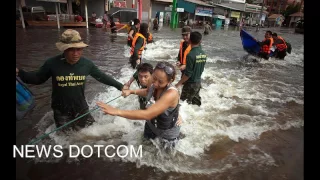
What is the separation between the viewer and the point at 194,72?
14.4ft

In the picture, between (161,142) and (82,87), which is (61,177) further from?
(161,142)

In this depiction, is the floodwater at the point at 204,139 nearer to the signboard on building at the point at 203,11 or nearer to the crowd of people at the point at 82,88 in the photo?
the crowd of people at the point at 82,88

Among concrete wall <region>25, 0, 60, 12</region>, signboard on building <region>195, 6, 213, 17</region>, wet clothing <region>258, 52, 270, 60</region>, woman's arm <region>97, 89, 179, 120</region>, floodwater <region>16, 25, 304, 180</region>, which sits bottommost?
floodwater <region>16, 25, 304, 180</region>

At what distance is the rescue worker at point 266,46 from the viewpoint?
10523mm

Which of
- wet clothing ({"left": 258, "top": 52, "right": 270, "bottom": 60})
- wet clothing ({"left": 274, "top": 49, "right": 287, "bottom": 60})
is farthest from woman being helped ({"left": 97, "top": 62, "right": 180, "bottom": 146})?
wet clothing ({"left": 274, "top": 49, "right": 287, "bottom": 60})

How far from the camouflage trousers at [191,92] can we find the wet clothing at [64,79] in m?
2.05

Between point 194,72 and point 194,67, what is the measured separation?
0.13m

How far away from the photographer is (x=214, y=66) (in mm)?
10844

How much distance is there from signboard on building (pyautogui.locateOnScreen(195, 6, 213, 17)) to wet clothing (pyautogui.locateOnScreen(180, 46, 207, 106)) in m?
32.9

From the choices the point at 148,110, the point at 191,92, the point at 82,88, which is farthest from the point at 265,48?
the point at 148,110

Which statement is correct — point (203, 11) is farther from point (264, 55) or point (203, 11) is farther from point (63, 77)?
point (63, 77)

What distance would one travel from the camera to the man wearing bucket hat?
8.96 feet

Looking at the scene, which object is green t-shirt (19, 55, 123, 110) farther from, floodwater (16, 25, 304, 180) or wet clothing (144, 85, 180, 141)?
wet clothing (144, 85, 180, 141)

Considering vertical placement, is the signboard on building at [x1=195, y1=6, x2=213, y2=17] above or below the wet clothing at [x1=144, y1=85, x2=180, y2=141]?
above
